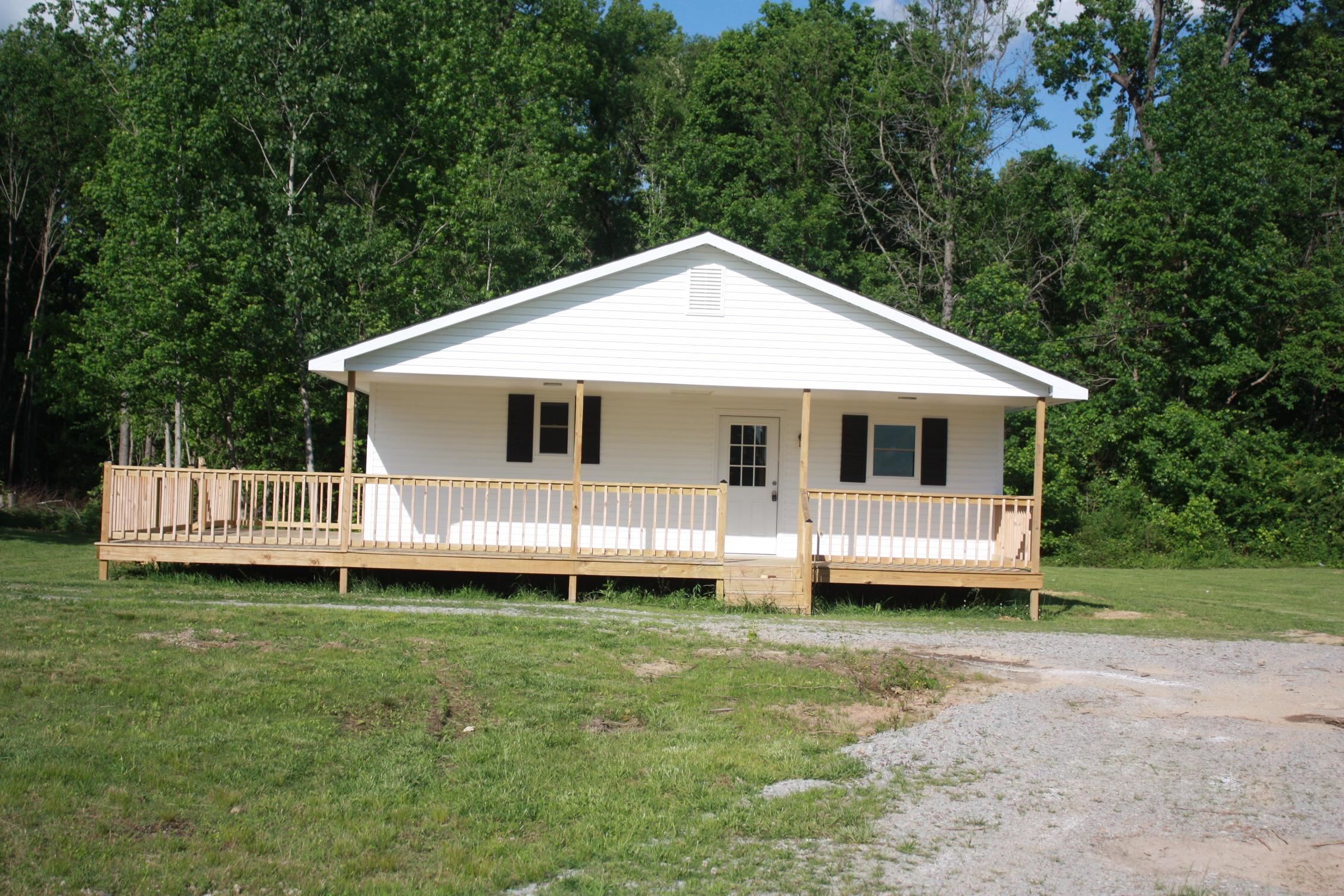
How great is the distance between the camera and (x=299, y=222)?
24.7m

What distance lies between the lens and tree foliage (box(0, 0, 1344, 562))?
952 inches

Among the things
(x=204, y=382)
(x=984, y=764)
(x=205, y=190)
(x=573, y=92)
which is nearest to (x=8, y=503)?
(x=204, y=382)

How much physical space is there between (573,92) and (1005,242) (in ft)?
46.8

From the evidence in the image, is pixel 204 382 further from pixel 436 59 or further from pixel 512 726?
pixel 512 726

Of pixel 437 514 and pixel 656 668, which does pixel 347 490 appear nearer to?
pixel 437 514

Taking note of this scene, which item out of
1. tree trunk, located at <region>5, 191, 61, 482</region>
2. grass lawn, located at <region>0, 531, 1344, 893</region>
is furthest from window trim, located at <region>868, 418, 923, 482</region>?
tree trunk, located at <region>5, 191, 61, 482</region>

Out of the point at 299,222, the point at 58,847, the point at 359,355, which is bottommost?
the point at 58,847

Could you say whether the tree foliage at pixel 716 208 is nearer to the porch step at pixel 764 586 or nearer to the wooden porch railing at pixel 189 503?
the wooden porch railing at pixel 189 503

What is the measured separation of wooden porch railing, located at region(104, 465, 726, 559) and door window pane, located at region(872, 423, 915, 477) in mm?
2564

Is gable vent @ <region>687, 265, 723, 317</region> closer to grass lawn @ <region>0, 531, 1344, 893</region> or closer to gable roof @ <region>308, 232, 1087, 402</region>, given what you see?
gable roof @ <region>308, 232, 1087, 402</region>

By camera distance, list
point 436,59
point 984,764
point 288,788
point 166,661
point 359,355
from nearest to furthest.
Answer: point 288,788 → point 984,764 → point 166,661 → point 359,355 → point 436,59

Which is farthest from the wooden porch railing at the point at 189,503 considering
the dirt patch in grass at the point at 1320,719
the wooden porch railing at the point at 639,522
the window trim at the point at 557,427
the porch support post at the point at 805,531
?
the dirt patch in grass at the point at 1320,719

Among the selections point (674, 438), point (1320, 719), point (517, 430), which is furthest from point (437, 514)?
point (1320, 719)

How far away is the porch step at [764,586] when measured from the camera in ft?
48.9
